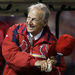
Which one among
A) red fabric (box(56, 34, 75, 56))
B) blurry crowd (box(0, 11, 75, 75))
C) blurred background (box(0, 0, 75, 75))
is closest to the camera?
red fabric (box(56, 34, 75, 56))

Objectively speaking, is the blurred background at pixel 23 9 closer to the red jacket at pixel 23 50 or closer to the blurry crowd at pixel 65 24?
the blurry crowd at pixel 65 24

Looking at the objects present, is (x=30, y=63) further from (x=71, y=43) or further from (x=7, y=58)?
(x=71, y=43)

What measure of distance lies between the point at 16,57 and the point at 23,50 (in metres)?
0.11

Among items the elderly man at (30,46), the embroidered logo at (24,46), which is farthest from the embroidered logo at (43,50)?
the embroidered logo at (24,46)

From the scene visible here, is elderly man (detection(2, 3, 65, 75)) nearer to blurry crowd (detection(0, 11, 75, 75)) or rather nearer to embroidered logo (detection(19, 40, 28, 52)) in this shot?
embroidered logo (detection(19, 40, 28, 52))

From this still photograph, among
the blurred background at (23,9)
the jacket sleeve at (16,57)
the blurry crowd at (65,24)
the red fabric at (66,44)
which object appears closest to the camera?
the red fabric at (66,44)

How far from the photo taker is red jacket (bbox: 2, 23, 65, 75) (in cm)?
127

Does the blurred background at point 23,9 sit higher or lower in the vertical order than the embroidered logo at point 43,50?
higher

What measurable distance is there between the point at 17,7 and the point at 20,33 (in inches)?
26.0

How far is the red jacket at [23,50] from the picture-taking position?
49.9 inches

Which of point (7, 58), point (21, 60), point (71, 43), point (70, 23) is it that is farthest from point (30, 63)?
point (70, 23)

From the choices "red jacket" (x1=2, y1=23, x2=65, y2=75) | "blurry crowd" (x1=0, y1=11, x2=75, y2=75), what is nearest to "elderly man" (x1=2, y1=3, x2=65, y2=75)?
"red jacket" (x1=2, y1=23, x2=65, y2=75)

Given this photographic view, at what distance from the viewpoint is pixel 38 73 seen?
1.38m

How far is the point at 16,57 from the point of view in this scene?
1.27 metres
